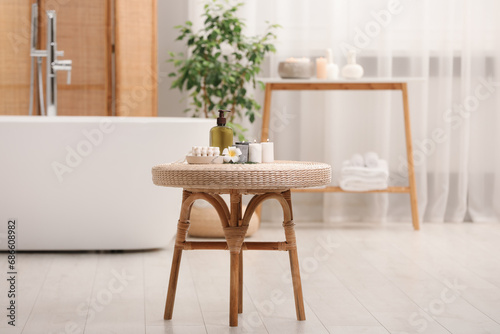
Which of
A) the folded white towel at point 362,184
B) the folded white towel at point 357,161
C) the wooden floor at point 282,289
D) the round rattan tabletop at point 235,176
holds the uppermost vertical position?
the round rattan tabletop at point 235,176

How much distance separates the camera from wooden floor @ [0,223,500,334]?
2.21 metres

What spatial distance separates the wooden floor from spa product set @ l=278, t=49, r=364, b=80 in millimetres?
900

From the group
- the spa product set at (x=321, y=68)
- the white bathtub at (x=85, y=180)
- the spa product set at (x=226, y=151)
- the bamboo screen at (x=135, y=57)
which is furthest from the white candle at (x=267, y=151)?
the bamboo screen at (x=135, y=57)

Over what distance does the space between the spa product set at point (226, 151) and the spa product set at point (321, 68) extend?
181 cm

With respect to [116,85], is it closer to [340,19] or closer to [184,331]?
[340,19]

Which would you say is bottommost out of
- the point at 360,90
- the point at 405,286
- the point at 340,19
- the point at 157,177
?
the point at 405,286

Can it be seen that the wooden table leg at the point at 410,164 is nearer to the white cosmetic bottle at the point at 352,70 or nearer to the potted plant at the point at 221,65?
the white cosmetic bottle at the point at 352,70

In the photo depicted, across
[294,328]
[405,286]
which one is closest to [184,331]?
[294,328]

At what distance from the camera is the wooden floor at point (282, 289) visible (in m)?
2.21

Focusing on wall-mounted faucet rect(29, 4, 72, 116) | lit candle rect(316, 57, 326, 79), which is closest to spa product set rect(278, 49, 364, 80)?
lit candle rect(316, 57, 326, 79)

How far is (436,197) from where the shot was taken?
445 centimetres

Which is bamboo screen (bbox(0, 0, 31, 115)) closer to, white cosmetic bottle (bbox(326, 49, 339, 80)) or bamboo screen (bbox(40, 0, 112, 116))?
bamboo screen (bbox(40, 0, 112, 116))

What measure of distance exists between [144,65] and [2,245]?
136 centimetres

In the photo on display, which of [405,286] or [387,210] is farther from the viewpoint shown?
[387,210]
